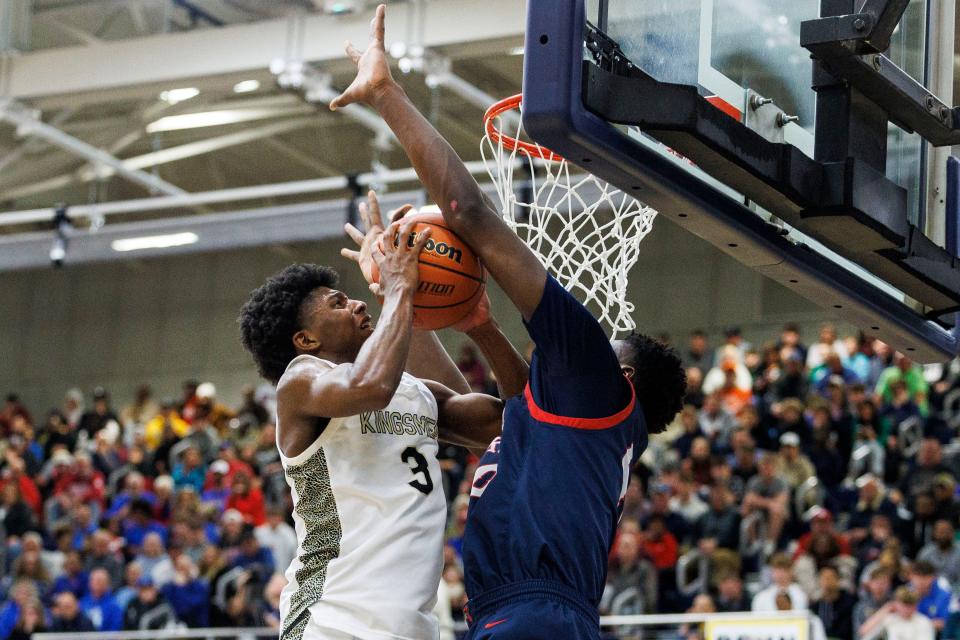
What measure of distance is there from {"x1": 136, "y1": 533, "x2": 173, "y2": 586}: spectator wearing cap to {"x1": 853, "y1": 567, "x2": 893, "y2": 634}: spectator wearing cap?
6123mm

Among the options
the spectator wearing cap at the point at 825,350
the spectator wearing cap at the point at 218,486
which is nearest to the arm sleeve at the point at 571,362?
the spectator wearing cap at the point at 218,486

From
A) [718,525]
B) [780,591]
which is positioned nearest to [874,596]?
[780,591]

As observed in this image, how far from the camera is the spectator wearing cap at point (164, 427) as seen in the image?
17416 millimetres

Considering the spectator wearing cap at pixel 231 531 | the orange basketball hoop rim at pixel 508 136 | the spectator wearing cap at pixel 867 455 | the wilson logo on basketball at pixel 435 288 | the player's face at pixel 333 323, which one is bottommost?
the spectator wearing cap at pixel 231 531

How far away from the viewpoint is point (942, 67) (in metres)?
4.25

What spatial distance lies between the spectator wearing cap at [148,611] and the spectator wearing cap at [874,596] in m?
5.68

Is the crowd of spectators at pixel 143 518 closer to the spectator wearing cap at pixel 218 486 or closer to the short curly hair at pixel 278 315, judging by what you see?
the spectator wearing cap at pixel 218 486

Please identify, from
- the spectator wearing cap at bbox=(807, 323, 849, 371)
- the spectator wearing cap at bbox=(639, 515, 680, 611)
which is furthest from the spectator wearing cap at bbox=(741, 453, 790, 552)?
the spectator wearing cap at bbox=(807, 323, 849, 371)

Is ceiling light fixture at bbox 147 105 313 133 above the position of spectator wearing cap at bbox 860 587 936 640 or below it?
above

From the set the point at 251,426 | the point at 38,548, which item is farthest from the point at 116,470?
the point at 38,548

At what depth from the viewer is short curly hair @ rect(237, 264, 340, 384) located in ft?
12.9

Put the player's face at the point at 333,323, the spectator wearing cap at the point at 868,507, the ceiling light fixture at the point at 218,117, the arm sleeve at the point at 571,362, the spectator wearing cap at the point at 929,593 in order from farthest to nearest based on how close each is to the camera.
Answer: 1. the ceiling light fixture at the point at 218,117
2. the spectator wearing cap at the point at 868,507
3. the spectator wearing cap at the point at 929,593
4. the player's face at the point at 333,323
5. the arm sleeve at the point at 571,362

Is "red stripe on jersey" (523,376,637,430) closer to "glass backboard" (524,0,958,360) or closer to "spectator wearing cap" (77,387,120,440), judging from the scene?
"glass backboard" (524,0,958,360)

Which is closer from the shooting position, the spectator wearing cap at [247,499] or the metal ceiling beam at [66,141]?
the spectator wearing cap at [247,499]
